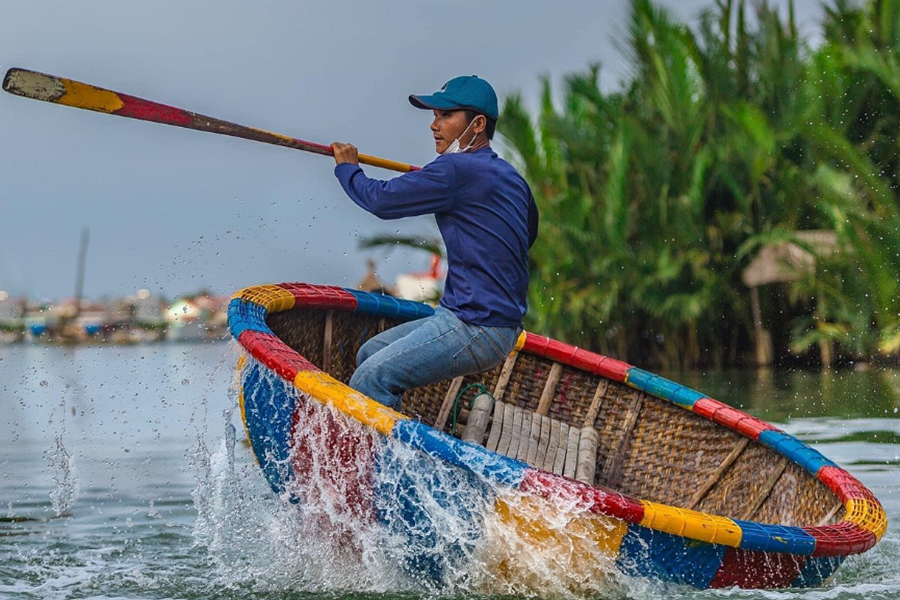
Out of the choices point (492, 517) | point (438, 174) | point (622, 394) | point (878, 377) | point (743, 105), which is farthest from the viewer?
point (743, 105)

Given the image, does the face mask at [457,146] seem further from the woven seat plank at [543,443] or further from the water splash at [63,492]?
the water splash at [63,492]

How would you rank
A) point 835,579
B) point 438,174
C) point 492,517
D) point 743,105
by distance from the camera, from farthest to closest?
point 743,105 → point 835,579 → point 438,174 → point 492,517

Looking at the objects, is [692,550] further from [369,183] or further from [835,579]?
[369,183]

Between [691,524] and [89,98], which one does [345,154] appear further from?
[691,524]

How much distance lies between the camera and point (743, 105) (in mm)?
16359

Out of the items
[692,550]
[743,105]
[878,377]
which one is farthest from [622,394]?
[743,105]

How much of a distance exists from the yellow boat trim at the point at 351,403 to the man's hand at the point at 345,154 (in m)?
0.96

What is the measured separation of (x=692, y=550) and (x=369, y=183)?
165cm

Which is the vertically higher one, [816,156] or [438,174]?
[816,156]

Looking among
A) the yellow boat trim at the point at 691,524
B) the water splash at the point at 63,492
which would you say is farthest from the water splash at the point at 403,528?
the water splash at the point at 63,492

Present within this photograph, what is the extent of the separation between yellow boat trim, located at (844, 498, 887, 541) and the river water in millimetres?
215

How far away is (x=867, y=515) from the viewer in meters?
4.34

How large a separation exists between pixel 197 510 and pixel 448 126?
2.53 m

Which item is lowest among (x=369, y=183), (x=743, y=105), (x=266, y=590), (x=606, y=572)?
(x=266, y=590)
